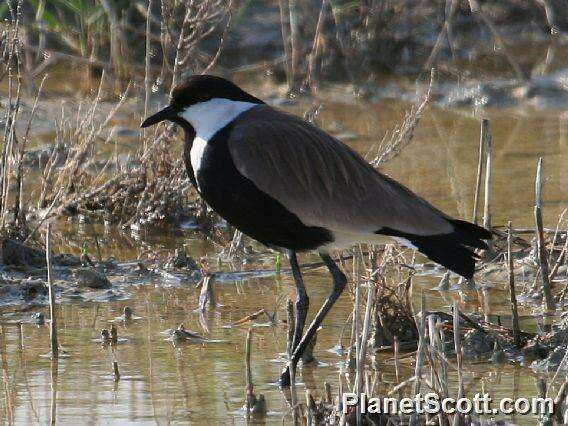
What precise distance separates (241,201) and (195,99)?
0.49m

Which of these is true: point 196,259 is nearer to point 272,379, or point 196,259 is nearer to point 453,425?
point 272,379

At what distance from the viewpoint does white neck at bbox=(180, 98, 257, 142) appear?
540 centimetres

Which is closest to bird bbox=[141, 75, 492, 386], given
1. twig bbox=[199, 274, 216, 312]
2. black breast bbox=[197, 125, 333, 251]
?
black breast bbox=[197, 125, 333, 251]

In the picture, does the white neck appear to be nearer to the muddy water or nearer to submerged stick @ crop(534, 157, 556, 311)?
the muddy water

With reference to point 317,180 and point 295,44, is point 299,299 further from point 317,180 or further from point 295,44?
point 295,44

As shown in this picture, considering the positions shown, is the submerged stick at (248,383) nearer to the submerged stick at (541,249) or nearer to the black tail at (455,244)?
the black tail at (455,244)

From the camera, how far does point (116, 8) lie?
1052cm

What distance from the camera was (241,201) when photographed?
525 cm

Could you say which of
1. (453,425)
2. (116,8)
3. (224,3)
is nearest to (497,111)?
(224,3)

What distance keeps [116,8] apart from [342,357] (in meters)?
5.75

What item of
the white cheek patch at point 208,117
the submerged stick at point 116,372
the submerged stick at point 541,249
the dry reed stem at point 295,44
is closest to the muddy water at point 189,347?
the submerged stick at point 116,372

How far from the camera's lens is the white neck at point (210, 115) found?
5398 mm

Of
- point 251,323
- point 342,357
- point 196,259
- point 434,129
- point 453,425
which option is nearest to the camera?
point 453,425

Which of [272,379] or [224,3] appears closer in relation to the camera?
[272,379]
